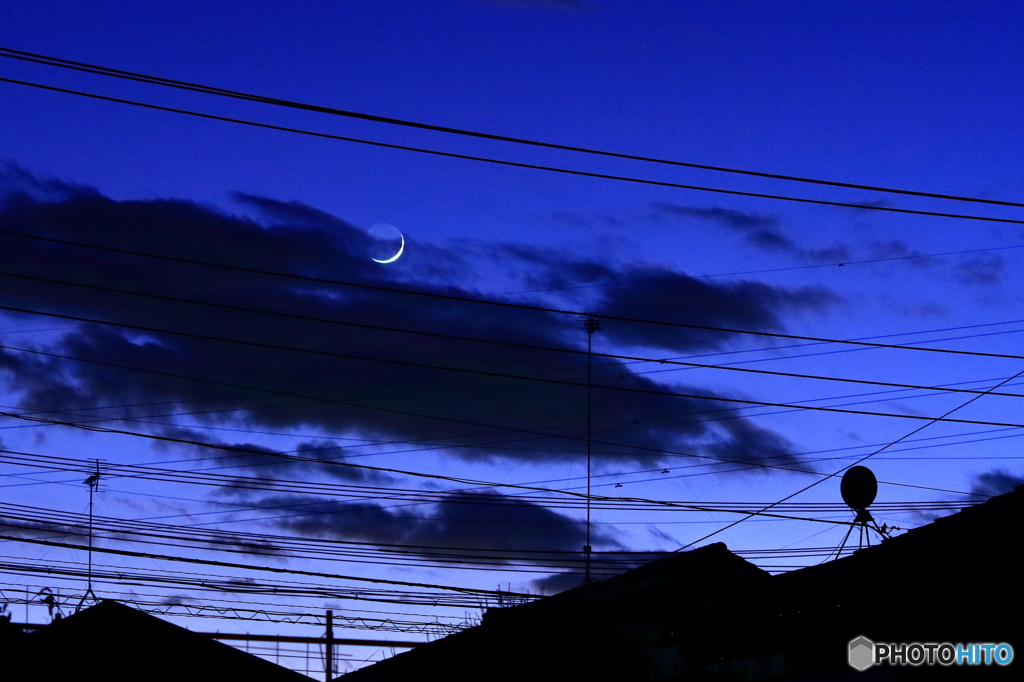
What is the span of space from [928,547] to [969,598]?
10.2 feet

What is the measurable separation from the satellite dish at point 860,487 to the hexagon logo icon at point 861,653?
17528 millimetres

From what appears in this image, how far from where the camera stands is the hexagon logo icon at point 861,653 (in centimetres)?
1338

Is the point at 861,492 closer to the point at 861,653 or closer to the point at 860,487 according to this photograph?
the point at 860,487

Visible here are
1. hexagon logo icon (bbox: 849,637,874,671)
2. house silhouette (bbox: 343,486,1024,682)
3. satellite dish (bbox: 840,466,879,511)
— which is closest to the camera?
house silhouette (bbox: 343,486,1024,682)

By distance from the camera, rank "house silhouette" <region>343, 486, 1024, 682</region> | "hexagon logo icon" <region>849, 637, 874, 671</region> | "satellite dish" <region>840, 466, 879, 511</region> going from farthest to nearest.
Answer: "satellite dish" <region>840, 466, 879, 511</region> → "hexagon logo icon" <region>849, 637, 874, 671</region> → "house silhouette" <region>343, 486, 1024, 682</region>

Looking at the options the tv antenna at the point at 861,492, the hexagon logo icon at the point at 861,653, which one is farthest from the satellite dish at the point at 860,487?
the hexagon logo icon at the point at 861,653

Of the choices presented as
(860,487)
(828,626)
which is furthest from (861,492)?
(828,626)

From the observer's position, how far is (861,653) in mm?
13461

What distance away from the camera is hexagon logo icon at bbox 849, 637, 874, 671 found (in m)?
13.4

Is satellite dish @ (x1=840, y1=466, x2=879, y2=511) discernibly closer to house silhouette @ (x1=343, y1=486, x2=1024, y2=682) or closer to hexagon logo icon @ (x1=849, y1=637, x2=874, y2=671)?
house silhouette @ (x1=343, y1=486, x2=1024, y2=682)

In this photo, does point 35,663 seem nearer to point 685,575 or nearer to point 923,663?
point 685,575

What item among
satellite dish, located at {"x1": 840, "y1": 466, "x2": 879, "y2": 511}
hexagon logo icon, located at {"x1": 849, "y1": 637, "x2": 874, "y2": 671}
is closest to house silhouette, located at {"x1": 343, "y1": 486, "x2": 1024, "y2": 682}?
hexagon logo icon, located at {"x1": 849, "y1": 637, "x2": 874, "y2": 671}

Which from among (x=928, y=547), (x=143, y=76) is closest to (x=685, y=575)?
(x=928, y=547)

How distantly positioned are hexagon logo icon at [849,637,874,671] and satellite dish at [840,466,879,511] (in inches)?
690
